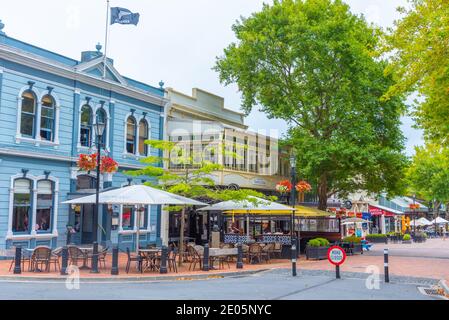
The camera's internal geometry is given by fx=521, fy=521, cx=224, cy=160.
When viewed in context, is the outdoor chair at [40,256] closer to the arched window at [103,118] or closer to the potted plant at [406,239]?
the arched window at [103,118]

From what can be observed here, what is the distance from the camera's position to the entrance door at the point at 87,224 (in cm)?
2592

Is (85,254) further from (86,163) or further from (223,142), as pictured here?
(223,142)

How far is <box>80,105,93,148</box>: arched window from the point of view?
25.7 metres

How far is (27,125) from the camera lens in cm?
2294

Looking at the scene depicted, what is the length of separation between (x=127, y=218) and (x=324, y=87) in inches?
555

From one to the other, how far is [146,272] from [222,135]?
13274 mm

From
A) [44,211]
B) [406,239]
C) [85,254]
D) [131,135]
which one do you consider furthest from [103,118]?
[406,239]

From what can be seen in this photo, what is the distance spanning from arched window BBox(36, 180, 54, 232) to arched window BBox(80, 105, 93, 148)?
2.91 meters

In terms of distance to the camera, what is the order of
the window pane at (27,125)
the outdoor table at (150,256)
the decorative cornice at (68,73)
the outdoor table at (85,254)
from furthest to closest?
1. the window pane at (27,125)
2. the decorative cornice at (68,73)
3. the outdoor table at (85,254)
4. the outdoor table at (150,256)

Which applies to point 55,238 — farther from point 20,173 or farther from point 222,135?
point 222,135

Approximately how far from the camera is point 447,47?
1500 cm

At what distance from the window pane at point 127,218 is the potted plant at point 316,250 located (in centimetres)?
1012

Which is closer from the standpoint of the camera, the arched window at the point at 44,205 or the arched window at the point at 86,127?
the arched window at the point at 44,205

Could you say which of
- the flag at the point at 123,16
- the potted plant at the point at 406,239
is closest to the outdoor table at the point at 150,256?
the flag at the point at 123,16
